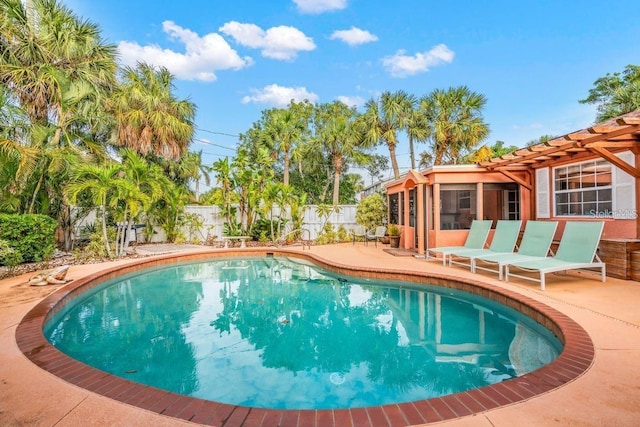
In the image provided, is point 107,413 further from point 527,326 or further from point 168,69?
point 168,69

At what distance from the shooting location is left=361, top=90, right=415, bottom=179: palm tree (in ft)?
66.7

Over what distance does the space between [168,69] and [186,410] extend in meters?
17.9

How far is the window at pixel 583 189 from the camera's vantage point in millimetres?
7922

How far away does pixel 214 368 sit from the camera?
13.0 ft

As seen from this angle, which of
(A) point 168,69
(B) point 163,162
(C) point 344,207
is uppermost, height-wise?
(A) point 168,69

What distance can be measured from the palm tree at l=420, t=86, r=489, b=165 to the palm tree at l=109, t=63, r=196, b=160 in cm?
1386

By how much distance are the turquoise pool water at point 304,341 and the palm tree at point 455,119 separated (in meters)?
14.7

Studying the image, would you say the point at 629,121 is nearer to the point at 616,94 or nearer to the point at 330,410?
the point at 330,410

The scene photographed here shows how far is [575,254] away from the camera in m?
6.54

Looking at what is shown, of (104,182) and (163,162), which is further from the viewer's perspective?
(163,162)

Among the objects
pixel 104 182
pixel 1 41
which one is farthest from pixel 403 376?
pixel 1 41

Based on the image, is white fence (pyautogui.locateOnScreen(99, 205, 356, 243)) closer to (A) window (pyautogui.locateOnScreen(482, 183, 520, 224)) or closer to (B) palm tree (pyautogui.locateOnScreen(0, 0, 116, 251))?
(B) palm tree (pyautogui.locateOnScreen(0, 0, 116, 251))

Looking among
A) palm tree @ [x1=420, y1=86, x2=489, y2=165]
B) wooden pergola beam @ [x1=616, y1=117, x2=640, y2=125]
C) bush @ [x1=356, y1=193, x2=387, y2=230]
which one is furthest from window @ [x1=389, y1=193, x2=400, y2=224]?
wooden pergola beam @ [x1=616, y1=117, x2=640, y2=125]

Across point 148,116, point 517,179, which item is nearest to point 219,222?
point 148,116
